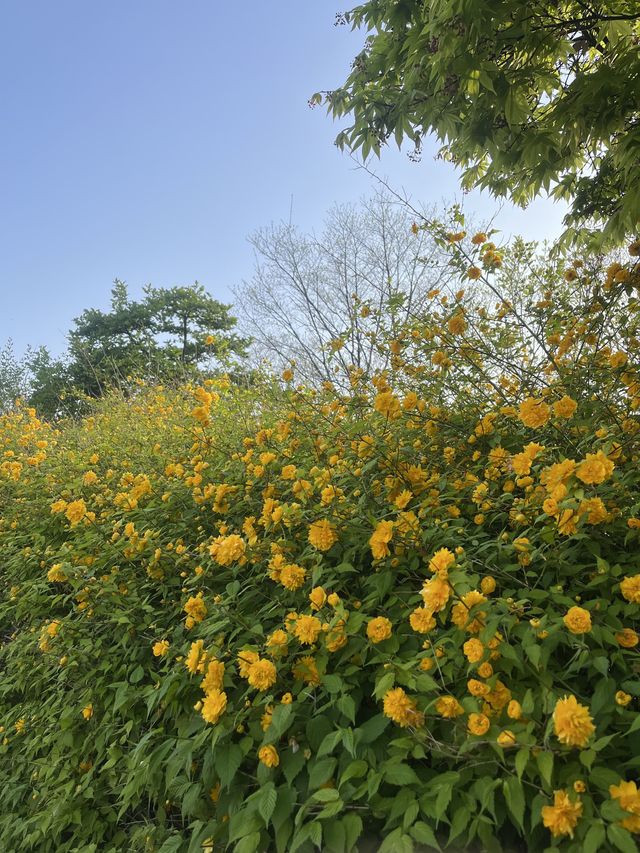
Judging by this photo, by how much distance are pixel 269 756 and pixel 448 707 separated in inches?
18.0

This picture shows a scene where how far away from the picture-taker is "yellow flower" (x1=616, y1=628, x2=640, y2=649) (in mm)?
1049

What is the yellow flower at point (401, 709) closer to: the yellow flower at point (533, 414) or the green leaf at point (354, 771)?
the green leaf at point (354, 771)

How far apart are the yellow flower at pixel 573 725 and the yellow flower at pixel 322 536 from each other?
77 cm

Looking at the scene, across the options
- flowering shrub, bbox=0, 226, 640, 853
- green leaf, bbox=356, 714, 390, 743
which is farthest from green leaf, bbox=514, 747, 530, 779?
green leaf, bbox=356, 714, 390, 743

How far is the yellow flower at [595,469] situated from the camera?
1.08 meters

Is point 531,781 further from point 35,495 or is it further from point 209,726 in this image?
point 35,495

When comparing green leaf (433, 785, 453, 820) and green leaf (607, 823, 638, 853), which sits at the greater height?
green leaf (433, 785, 453, 820)

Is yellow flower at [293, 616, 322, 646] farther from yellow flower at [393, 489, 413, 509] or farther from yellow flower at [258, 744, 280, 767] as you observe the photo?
yellow flower at [393, 489, 413, 509]

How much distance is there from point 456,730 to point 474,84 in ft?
7.75

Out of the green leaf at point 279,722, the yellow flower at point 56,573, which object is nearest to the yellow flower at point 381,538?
the green leaf at point 279,722

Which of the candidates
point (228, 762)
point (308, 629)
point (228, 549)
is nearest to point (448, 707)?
point (308, 629)

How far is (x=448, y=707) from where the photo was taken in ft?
3.37

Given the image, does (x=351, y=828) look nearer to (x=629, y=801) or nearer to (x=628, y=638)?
(x=629, y=801)

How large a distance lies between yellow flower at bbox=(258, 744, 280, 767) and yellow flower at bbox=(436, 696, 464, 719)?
0.42 metres
